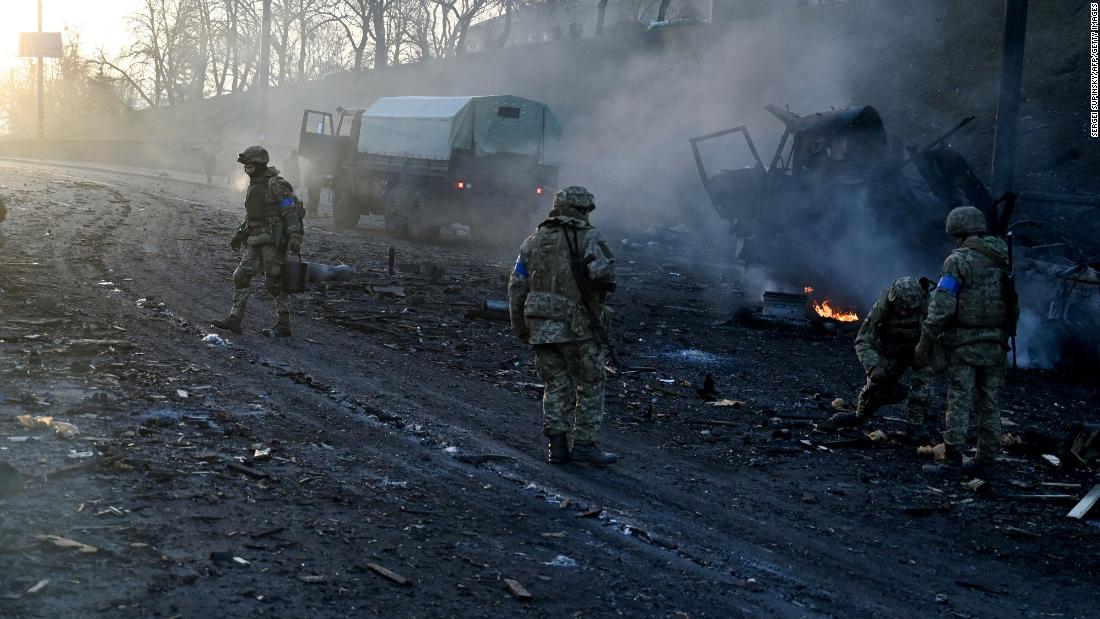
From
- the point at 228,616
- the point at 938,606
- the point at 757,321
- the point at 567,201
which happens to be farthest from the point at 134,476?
the point at 757,321

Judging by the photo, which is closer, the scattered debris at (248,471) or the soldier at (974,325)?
the scattered debris at (248,471)

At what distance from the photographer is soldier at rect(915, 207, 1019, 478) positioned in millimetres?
6555

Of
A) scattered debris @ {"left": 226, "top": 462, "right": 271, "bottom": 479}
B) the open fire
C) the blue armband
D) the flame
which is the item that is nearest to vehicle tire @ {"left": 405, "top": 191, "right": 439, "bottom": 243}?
the open fire

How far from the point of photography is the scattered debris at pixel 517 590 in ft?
13.9

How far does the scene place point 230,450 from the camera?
5961 mm

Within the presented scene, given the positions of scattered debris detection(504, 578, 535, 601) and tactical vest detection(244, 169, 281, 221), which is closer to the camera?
scattered debris detection(504, 578, 535, 601)

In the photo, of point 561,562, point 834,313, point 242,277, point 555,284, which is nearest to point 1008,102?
point 834,313

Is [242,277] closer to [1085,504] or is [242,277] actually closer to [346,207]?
[1085,504]

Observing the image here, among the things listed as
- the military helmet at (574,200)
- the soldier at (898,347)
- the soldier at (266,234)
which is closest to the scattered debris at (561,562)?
the military helmet at (574,200)

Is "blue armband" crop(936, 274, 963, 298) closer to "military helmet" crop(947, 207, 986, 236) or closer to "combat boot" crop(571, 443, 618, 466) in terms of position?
"military helmet" crop(947, 207, 986, 236)

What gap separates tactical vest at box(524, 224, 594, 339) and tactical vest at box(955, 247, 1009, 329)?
2436 millimetres

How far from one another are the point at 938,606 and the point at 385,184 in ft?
59.6

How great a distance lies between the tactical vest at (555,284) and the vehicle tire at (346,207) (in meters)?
16.4

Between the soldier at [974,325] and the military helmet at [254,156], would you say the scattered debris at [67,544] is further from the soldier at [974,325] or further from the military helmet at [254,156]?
the military helmet at [254,156]
